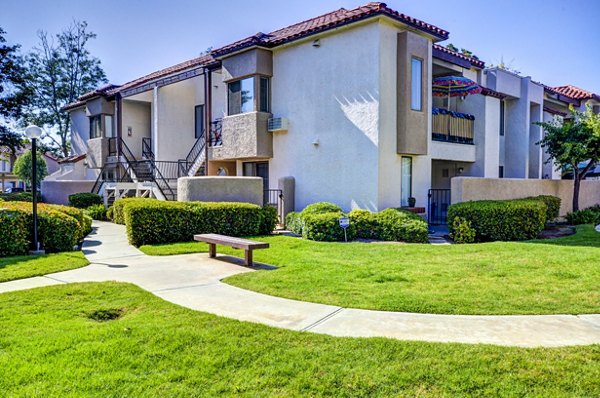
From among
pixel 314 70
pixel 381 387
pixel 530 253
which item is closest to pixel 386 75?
pixel 314 70

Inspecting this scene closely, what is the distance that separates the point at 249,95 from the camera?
60.4ft

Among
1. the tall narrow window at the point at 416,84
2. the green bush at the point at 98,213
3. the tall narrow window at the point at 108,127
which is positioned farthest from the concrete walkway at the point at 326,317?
the tall narrow window at the point at 108,127

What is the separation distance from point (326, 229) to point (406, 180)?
4.55m

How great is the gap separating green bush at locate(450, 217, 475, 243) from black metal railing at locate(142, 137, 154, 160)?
53.3 ft

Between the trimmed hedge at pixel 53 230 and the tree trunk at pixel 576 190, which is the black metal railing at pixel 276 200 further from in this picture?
the tree trunk at pixel 576 190

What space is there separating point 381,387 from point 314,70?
47.2ft

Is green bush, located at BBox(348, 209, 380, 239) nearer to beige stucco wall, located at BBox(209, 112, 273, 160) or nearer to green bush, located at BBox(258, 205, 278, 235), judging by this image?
green bush, located at BBox(258, 205, 278, 235)

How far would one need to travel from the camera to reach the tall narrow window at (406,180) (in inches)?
635

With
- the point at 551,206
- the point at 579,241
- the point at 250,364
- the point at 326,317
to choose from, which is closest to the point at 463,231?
the point at 579,241

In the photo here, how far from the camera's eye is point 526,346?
15.7 feet

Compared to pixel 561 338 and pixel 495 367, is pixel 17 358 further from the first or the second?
pixel 561 338

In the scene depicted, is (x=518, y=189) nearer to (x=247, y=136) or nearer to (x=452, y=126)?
(x=452, y=126)

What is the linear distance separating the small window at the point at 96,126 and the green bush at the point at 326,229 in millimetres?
18874

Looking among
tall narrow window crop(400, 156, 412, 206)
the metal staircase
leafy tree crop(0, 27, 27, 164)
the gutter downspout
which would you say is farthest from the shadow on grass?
leafy tree crop(0, 27, 27, 164)
